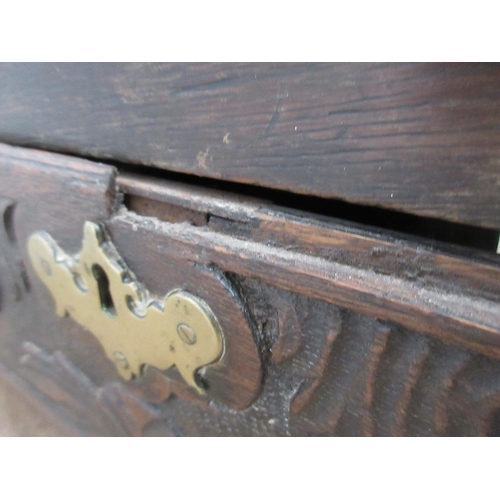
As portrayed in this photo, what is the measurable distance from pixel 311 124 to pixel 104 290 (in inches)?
11.3

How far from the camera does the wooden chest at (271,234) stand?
0.85ft

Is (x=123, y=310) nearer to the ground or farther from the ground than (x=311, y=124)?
nearer to the ground

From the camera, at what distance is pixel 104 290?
0.44 meters

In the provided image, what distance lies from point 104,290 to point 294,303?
22 centimetres

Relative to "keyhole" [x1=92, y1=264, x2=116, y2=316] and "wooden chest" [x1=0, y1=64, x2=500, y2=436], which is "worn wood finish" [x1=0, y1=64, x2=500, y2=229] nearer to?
"wooden chest" [x1=0, y1=64, x2=500, y2=436]

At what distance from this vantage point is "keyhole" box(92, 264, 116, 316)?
1.42 feet

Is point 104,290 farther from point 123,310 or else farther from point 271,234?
point 271,234

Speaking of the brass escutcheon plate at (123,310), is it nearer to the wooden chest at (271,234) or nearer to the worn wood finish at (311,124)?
the wooden chest at (271,234)

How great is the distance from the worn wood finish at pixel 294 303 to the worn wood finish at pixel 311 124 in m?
0.03

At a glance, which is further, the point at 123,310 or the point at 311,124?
the point at 123,310

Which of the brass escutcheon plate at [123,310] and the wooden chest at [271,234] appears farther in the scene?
the brass escutcheon plate at [123,310]

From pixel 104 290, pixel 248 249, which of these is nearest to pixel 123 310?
pixel 104 290

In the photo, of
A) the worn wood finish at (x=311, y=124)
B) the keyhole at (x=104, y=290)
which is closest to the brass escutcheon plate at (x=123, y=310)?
the keyhole at (x=104, y=290)

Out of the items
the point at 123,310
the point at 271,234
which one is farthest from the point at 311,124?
the point at 123,310
